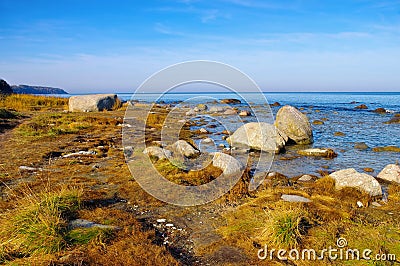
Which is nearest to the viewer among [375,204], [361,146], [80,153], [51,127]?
[375,204]

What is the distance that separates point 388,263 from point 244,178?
450cm

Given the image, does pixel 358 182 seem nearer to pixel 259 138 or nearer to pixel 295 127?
pixel 259 138

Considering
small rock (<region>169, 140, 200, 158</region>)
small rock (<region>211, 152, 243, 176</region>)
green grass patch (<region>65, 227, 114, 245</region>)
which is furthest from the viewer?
small rock (<region>169, 140, 200, 158</region>)

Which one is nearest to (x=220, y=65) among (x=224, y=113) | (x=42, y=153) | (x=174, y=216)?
(x=174, y=216)

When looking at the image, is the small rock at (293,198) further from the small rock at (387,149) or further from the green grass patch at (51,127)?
the green grass patch at (51,127)

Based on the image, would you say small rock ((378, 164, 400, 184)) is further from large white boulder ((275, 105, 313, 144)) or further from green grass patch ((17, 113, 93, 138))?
green grass patch ((17, 113, 93, 138))

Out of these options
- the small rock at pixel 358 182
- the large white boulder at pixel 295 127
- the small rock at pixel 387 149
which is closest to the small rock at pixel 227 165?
the small rock at pixel 358 182

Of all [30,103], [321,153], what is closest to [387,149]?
[321,153]

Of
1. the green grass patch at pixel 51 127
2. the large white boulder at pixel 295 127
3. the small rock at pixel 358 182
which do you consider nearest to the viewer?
the small rock at pixel 358 182

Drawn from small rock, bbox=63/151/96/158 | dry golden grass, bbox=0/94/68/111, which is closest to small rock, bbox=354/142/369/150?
small rock, bbox=63/151/96/158

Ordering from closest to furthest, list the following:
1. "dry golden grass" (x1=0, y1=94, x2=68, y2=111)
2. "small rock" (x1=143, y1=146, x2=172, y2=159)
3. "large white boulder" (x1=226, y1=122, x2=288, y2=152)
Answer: "small rock" (x1=143, y1=146, x2=172, y2=159) < "large white boulder" (x1=226, y1=122, x2=288, y2=152) < "dry golden grass" (x1=0, y1=94, x2=68, y2=111)

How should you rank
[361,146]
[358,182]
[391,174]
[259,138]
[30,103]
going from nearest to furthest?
1. [358,182]
2. [391,174]
3. [259,138]
4. [361,146]
5. [30,103]

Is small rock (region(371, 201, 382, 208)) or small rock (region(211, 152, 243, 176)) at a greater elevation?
small rock (region(211, 152, 243, 176))

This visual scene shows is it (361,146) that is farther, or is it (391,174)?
(361,146)
